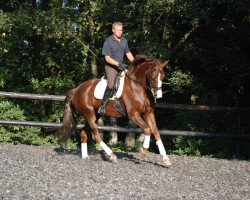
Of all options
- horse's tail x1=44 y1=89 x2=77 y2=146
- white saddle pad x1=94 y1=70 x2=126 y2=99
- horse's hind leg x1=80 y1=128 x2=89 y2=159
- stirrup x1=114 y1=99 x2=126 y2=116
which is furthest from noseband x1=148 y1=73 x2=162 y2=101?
horse's tail x1=44 y1=89 x2=77 y2=146

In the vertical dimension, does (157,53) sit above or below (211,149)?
above

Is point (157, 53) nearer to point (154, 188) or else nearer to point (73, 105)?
point (73, 105)

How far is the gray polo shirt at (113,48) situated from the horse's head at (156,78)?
889 mm

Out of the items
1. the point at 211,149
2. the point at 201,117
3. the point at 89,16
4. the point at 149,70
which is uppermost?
the point at 89,16

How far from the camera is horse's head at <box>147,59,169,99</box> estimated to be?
898cm

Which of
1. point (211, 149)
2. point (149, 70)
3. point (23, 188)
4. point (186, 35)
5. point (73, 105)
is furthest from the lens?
point (186, 35)

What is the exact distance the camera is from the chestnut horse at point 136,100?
9219 millimetres

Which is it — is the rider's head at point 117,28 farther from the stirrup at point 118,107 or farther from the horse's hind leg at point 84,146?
the horse's hind leg at point 84,146

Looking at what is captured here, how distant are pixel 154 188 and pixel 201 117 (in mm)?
7655

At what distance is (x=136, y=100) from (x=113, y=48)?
122cm

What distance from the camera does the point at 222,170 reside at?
31.6 ft

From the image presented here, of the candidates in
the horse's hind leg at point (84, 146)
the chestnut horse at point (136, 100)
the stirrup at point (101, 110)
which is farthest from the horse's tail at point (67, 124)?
the stirrup at point (101, 110)

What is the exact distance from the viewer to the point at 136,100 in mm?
9523

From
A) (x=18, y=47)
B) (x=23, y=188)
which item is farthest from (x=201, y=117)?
(x=23, y=188)
